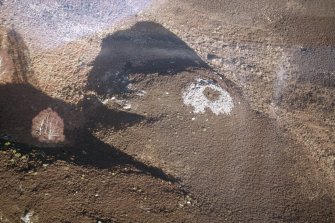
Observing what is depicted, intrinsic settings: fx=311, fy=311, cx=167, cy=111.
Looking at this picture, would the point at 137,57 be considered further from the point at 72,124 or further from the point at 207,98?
the point at 72,124

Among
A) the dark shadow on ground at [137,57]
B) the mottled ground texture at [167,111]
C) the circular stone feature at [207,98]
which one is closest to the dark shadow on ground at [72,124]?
the mottled ground texture at [167,111]

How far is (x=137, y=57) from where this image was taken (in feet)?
45.4

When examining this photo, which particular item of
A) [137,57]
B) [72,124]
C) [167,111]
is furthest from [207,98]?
[72,124]

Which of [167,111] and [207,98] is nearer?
[167,111]

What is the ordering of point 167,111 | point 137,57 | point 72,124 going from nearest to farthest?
point 167,111
point 72,124
point 137,57

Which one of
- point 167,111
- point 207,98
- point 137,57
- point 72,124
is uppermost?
point 137,57

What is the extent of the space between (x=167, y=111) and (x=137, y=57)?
3831 mm

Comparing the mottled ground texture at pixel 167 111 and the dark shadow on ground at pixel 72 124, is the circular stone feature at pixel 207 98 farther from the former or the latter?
the dark shadow on ground at pixel 72 124

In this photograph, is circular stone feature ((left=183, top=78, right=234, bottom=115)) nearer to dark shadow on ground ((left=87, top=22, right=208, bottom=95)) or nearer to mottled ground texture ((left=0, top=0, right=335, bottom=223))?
mottled ground texture ((left=0, top=0, right=335, bottom=223))

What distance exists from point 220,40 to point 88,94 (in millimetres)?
6979

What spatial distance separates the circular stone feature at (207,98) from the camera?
11.4 m

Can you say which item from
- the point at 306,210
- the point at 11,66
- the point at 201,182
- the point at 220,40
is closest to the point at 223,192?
the point at 201,182

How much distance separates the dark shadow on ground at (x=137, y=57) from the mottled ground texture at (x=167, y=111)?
65 mm

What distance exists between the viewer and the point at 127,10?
15789 mm
